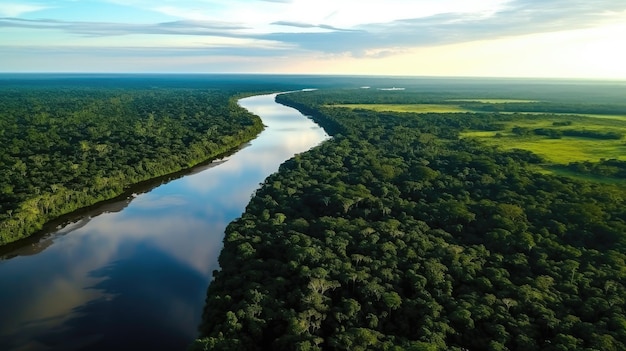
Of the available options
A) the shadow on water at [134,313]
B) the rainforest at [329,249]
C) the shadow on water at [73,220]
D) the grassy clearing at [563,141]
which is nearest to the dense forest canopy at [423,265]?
the rainforest at [329,249]

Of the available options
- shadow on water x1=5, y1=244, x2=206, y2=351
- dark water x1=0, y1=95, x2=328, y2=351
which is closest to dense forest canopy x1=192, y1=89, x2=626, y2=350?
shadow on water x1=5, y1=244, x2=206, y2=351

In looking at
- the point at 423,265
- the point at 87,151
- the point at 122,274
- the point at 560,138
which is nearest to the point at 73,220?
the point at 122,274

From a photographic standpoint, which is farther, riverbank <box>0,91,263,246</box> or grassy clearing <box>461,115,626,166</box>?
grassy clearing <box>461,115,626,166</box>

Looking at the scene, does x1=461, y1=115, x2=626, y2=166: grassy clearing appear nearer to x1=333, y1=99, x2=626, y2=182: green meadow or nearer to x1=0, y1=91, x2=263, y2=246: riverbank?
x1=333, y1=99, x2=626, y2=182: green meadow

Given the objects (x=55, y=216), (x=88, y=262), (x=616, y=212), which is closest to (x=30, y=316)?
(x=88, y=262)

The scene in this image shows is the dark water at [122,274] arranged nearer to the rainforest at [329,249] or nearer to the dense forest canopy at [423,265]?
the rainforest at [329,249]

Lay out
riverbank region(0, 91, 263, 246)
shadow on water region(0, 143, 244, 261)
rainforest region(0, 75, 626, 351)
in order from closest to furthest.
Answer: rainforest region(0, 75, 626, 351)
shadow on water region(0, 143, 244, 261)
riverbank region(0, 91, 263, 246)

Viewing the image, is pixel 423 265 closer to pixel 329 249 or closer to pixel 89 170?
pixel 329 249
